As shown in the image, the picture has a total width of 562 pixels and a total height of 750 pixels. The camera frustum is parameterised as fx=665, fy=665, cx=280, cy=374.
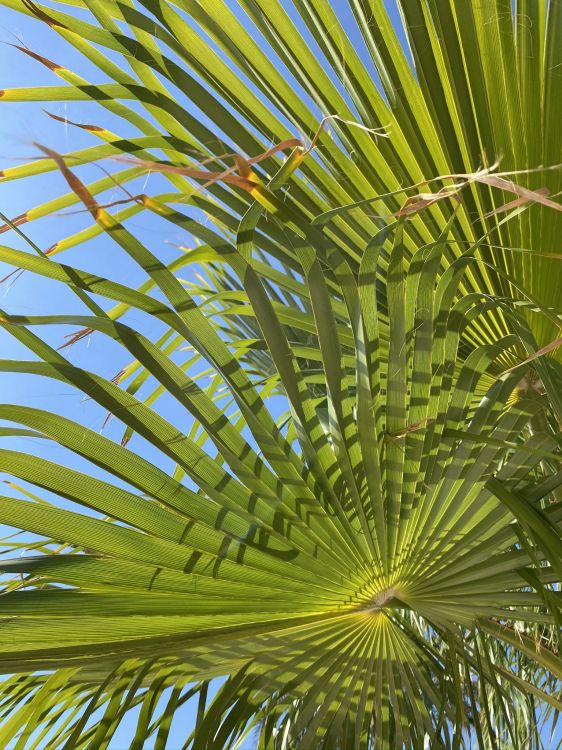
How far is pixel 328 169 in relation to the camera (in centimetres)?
114

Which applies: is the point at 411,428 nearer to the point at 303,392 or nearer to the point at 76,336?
the point at 303,392

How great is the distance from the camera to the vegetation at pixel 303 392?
82 cm

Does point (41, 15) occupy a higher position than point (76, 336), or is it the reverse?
point (41, 15)

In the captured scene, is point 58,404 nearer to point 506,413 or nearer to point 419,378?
point 419,378

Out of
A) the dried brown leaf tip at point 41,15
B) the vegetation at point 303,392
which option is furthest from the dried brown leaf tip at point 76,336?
the dried brown leaf tip at point 41,15

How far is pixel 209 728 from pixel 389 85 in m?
1.02

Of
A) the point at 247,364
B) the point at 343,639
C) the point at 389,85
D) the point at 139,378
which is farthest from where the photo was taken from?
the point at 247,364

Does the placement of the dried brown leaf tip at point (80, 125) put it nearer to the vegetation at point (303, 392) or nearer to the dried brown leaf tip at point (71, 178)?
the vegetation at point (303, 392)

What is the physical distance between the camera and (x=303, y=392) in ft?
3.09

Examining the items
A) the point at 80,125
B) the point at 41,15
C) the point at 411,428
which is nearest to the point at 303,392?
the point at 411,428

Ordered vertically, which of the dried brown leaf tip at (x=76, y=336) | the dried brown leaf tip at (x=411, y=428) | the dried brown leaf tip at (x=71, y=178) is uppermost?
the dried brown leaf tip at (x=76, y=336)

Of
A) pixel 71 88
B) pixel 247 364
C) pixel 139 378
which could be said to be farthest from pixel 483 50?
pixel 247 364

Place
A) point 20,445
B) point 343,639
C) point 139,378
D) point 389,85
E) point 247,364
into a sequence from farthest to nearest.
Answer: point 247,364 → point 139,378 → point 343,639 → point 389,85 → point 20,445

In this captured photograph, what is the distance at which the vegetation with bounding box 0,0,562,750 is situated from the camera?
817 mm
